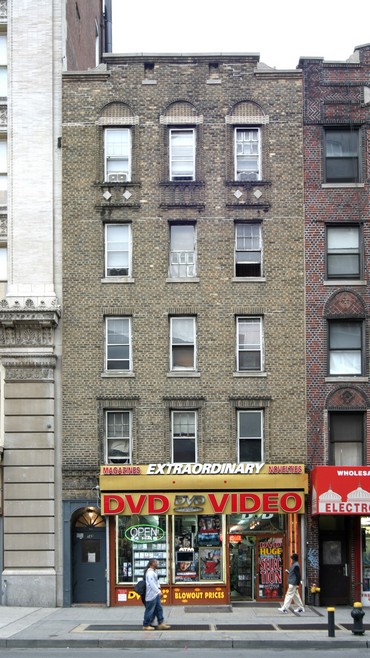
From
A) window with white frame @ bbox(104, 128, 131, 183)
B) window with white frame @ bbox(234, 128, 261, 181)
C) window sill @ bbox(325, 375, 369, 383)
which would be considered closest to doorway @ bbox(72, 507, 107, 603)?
window sill @ bbox(325, 375, 369, 383)

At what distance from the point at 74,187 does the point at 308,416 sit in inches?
415

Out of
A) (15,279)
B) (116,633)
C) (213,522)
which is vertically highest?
(15,279)

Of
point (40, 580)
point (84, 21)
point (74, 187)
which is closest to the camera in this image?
point (40, 580)

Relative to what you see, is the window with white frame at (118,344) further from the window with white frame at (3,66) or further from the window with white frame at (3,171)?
the window with white frame at (3,66)

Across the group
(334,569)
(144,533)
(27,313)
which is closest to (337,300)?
(334,569)

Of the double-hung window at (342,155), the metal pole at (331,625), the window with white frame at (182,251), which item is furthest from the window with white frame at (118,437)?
the double-hung window at (342,155)

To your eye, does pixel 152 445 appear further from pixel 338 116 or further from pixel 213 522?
pixel 338 116

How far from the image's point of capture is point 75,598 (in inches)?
1237

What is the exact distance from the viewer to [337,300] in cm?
3231

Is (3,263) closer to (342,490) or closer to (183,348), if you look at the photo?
(183,348)

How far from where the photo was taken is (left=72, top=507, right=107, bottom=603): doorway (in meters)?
31.5

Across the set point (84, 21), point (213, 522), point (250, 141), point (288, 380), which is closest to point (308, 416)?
point (288, 380)

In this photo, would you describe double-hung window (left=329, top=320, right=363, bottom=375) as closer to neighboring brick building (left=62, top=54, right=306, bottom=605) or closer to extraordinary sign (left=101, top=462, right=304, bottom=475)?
neighboring brick building (left=62, top=54, right=306, bottom=605)

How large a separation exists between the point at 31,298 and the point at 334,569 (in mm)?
12786
